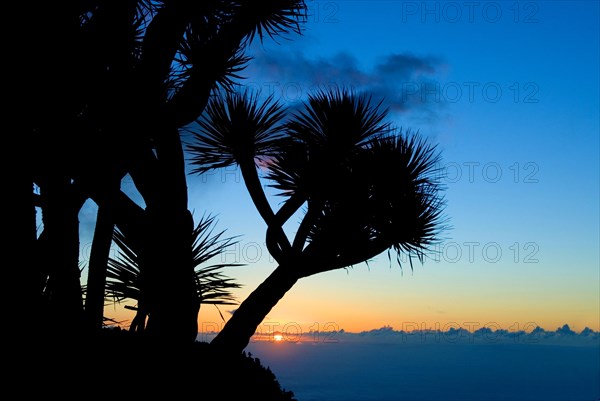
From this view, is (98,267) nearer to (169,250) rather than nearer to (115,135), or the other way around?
(169,250)

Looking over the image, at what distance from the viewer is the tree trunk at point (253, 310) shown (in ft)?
18.9

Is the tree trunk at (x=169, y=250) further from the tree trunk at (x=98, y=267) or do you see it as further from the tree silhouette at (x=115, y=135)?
the tree trunk at (x=98, y=267)

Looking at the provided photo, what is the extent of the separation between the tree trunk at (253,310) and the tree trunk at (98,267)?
4.00ft

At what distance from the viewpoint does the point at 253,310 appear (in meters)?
5.83

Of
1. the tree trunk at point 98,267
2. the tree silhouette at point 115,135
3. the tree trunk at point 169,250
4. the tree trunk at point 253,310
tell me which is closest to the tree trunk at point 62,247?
the tree silhouette at point 115,135

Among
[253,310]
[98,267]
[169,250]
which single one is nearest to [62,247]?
[169,250]

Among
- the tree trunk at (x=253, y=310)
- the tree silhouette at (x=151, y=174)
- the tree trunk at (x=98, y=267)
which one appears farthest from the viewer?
the tree trunk at (x=253, y=310)

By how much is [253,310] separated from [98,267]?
1600 mm

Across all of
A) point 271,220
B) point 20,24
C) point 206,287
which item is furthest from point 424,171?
point 20,24

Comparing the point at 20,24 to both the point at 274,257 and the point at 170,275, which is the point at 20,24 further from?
the point at 274,257

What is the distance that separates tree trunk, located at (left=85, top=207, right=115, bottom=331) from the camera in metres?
5.27

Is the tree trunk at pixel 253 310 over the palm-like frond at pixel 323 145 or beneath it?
beneath

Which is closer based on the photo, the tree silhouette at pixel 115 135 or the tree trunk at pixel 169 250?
the tree silhouette at pixel 115 135

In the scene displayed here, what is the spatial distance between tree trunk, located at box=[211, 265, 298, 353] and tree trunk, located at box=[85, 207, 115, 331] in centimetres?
122
